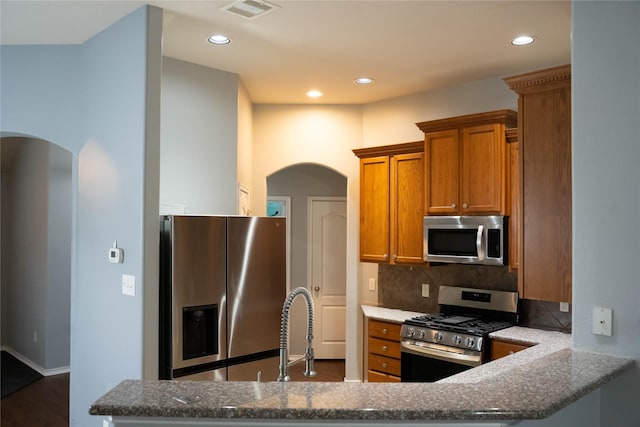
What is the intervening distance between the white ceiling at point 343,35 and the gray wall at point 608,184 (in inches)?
34.7

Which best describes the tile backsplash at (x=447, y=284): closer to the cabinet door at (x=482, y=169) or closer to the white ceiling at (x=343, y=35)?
the cabinet door at (x=482, y=169)

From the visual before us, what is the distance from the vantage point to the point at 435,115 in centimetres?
513

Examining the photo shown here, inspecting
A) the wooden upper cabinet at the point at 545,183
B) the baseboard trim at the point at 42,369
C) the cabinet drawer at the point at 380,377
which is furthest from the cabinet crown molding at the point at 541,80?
→ the baseboard trim at the point at 42,369

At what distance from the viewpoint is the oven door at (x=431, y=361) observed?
13.4 feet

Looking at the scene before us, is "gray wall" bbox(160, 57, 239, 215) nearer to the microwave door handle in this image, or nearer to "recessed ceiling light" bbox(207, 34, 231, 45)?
"recessed ceiling light" bbox(207, 34, 231, 45)

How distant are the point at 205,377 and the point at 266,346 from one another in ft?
1.63

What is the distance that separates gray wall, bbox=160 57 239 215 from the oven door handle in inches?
71.9

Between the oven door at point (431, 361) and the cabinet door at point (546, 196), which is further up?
the cabinet door at point (546, 196)

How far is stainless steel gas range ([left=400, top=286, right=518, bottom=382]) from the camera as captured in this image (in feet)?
13.4

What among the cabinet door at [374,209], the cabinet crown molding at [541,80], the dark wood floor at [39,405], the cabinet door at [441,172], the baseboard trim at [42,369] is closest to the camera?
the cabinet crown molding at [541,80]

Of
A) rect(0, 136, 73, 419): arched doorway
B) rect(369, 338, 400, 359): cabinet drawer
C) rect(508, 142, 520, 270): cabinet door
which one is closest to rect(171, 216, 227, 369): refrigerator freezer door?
rect(369, 338, 400, 359): cabinet drawer

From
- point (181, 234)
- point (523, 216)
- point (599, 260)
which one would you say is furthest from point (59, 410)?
point (599, 260)

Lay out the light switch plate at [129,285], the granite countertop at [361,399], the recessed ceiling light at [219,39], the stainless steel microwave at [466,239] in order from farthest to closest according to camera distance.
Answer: the stainless steel microwave at [466,239] → the recessed ceiling light at [219,39] → the light switch plate at [129,285] → the granite countertop at [361,399]

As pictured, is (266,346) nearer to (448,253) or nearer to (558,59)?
(448,253)
